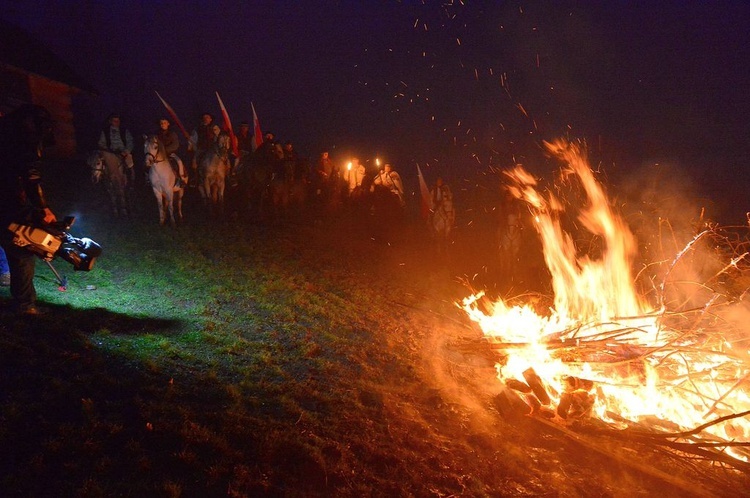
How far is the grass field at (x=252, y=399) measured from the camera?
3.41 m

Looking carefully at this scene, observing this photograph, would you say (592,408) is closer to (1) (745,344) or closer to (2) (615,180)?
(1) (745,344)

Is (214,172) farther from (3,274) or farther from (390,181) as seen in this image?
(3,274)

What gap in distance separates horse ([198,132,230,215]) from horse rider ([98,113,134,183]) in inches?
78.4

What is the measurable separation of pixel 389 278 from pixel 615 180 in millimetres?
7999

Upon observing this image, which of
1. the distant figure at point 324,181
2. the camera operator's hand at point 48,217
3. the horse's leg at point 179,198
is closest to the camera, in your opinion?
the camera operator's hand at point 48,217

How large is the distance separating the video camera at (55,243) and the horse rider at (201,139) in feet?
29.5

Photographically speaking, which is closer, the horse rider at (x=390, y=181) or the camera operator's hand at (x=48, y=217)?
the camera operator's hand at (x=48, y=217)

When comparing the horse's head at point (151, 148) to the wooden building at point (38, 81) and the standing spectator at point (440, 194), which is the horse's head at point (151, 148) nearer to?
the wooden building at point (38, 81)

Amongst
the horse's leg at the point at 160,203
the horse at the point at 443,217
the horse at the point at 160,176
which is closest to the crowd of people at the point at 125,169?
the horse at the point at 443,217

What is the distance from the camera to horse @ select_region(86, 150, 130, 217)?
12.1 meters

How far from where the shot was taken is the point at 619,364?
19.4 ft

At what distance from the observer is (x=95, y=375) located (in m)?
4.44

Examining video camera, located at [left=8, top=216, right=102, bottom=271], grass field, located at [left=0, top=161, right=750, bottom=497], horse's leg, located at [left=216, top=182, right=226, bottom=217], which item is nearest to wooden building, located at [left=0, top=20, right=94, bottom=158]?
horse's leg, located at [left=216, top=182, right=226, bottom=217]

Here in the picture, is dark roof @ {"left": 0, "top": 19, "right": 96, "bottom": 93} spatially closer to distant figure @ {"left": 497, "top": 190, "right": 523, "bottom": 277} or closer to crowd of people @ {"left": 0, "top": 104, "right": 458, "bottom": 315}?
crowd of people @ {"left": 0, "top": 104, "right": 458, "bottom": 315}
